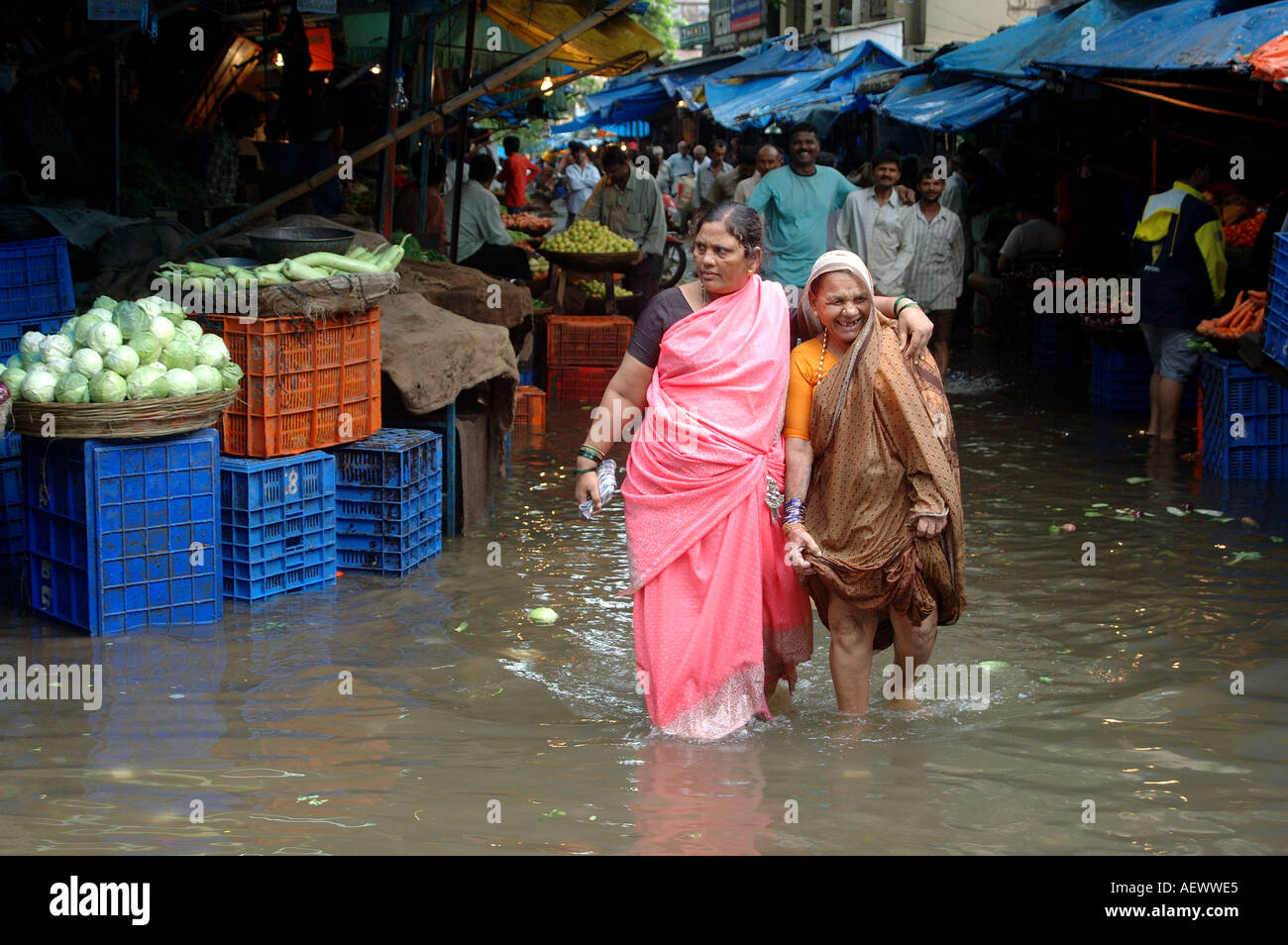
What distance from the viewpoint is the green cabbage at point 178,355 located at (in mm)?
5598

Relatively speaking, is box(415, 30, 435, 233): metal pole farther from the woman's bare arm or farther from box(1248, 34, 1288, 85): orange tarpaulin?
the woman's bare arm

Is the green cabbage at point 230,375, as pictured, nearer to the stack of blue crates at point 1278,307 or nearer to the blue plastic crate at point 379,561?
the blue plastic crate at point 379,561

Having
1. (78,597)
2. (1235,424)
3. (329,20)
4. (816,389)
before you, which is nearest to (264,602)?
(78,597)

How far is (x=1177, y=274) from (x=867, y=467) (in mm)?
5786

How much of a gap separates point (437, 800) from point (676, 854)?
76 centimetres

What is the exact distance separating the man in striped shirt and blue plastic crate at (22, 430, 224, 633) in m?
6.52

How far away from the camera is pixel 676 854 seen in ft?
11.4

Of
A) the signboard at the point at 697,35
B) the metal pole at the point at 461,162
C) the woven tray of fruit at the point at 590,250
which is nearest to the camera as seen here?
the metal pole at the point at 461,162

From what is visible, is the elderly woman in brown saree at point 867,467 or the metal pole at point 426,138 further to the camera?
the metal pole at point 426,138

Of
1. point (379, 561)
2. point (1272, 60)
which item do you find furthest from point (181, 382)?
point (1272, 60)

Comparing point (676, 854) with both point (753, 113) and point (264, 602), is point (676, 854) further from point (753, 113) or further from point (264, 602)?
point (753, 113)

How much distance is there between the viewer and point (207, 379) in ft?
18.4

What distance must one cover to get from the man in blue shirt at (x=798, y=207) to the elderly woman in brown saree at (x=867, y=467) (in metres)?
5.51

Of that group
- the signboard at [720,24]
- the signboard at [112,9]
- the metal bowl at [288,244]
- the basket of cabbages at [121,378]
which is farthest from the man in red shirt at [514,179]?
the basket of cabbages at [121,378]
